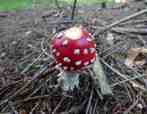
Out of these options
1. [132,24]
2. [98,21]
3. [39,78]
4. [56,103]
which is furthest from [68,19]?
[56,103]

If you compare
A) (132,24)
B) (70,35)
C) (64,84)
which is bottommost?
(64,84)

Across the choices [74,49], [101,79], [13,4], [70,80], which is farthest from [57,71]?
[13,4]

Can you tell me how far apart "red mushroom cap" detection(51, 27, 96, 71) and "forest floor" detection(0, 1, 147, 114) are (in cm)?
35

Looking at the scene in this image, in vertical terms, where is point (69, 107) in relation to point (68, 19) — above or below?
below

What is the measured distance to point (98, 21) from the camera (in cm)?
389

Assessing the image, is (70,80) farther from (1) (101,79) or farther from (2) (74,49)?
(2) (74,49)

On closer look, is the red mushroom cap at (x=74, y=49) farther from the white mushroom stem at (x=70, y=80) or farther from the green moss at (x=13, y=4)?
the green moss at (x=13, y=4)

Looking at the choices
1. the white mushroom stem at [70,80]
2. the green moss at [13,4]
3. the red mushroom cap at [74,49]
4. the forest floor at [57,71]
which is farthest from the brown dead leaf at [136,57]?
the green moss at [13,4]

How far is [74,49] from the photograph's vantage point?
229 centimetres

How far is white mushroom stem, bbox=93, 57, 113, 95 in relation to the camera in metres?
2.51

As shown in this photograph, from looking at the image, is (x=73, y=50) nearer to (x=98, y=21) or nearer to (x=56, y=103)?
(x=56, y=103)

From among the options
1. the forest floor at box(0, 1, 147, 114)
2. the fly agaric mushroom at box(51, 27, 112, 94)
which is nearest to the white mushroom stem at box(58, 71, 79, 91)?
the forest floor at box(0, 1, 147, 114)

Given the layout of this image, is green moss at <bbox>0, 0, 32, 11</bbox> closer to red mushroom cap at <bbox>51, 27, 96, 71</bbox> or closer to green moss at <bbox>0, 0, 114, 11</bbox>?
green moss at <bbox>0, 0, 114, 11</bbox>

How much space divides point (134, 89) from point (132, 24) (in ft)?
4.38
